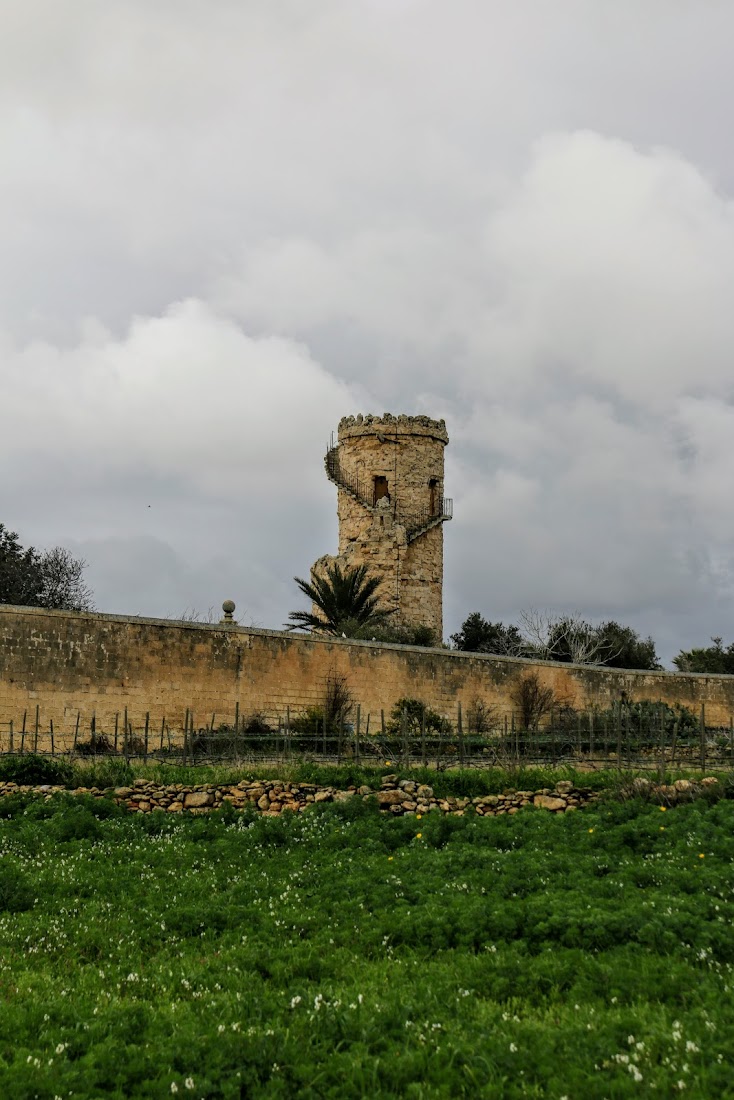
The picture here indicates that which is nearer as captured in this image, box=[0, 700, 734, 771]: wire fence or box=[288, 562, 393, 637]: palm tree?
box=[0, 700, 734, 771]: wire fence

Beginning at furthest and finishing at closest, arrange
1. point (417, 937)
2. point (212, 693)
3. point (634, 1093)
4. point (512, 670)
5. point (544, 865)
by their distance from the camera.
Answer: point (512, 670) < point (212, 693) < point (544, 865) < point (417, 937) < point (634, 1093)

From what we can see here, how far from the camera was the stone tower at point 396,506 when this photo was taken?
135ft

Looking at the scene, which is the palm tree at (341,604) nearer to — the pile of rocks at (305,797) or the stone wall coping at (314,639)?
the stone wall coping at (314,639)

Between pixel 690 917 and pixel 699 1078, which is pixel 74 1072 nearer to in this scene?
pixel 699 1078

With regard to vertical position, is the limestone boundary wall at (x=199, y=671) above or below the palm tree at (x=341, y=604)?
below

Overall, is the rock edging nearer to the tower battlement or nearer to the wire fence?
the wire fence

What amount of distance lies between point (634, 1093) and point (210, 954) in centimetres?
406

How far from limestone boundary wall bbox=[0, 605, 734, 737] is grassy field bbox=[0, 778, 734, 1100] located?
874 cm

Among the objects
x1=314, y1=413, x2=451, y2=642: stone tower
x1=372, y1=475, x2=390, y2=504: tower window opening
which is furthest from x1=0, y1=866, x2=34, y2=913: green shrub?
x1=372, y1=475, x2=390, y2=504: tower window opening

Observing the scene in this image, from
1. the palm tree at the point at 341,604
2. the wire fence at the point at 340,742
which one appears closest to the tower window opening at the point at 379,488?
the palm tree at the point at 341,604

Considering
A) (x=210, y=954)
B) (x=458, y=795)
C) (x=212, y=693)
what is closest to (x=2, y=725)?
(x=212, y=693)

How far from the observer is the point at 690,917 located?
26.4 ft

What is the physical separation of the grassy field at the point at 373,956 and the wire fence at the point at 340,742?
530 cm

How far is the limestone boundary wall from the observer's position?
21.0 m
